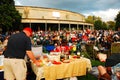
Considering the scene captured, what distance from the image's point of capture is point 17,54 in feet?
19.1

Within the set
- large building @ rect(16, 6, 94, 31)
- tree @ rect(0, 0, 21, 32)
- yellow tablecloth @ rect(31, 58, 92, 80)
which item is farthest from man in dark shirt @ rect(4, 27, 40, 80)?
large building @ rect(16, 6, 94, 31)

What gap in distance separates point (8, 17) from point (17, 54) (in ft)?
122

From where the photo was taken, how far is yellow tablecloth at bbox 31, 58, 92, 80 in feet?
20.1

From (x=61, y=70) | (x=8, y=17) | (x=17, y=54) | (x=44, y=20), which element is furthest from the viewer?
(x=44, y=20)

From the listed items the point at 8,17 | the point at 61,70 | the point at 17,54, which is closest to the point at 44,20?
the point at 8,17

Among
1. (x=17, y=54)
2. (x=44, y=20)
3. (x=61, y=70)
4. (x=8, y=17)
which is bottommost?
(x=61, y=70)

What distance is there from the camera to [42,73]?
6121mm

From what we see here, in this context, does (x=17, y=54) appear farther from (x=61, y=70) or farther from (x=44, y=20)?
(x=44, y=20)

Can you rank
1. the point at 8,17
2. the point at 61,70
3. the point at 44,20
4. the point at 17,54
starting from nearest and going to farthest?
the point at 17,54 < the point at 61,70 < the point at 8,17 < the point at 44,20

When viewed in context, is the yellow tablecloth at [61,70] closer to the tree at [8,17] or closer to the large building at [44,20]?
the tree at [8,17]

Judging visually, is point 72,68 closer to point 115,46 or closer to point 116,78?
point 116,78

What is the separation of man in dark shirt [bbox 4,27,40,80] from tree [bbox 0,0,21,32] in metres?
35.7

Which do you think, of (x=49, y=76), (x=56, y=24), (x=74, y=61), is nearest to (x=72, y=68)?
(x=74, y=61)

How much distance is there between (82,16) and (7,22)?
6666 centimetres
